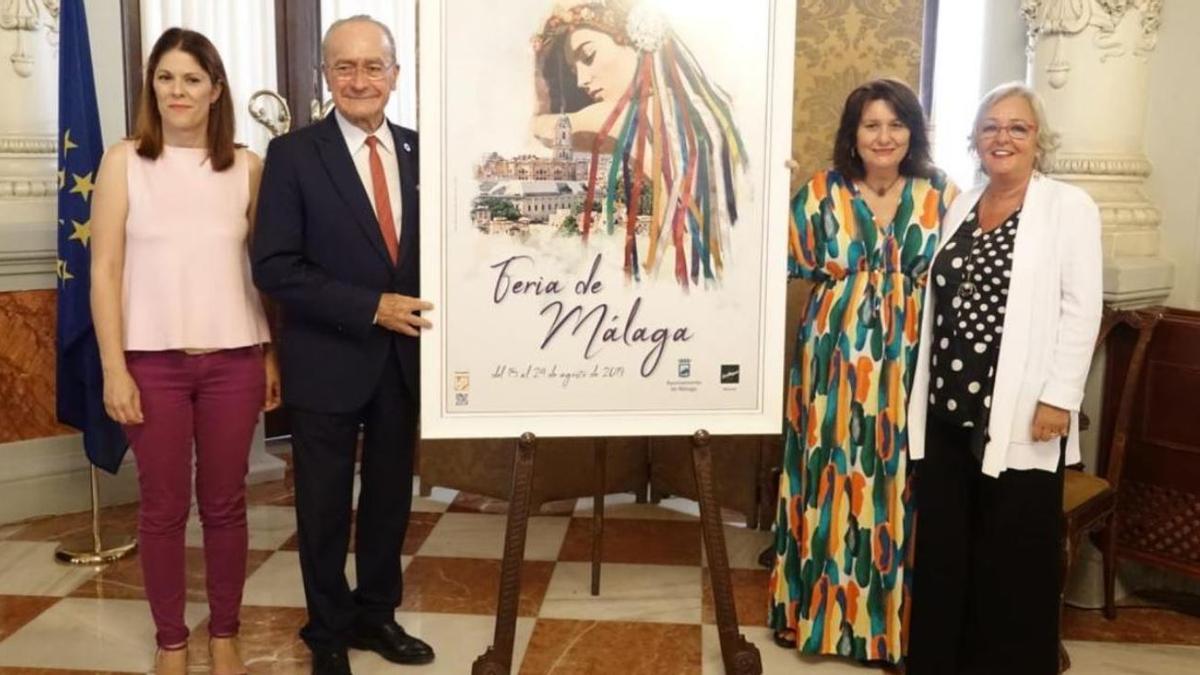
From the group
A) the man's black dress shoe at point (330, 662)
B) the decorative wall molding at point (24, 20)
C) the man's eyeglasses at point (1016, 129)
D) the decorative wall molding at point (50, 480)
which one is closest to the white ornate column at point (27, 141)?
the decorative wall molding at point (24, 20)

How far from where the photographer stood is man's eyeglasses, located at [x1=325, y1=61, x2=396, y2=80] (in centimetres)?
234

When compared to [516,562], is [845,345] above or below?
above

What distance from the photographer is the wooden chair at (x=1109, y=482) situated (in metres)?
2.81

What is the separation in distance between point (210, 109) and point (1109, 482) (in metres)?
2.42

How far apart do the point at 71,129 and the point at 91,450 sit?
0.91m

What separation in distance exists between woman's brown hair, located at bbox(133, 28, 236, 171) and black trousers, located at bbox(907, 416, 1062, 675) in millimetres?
1655

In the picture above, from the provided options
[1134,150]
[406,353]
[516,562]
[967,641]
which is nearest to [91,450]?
[406,353]

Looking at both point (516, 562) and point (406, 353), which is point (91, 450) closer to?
point (406, 353)

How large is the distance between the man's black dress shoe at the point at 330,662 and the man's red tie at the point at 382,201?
0.90 meters

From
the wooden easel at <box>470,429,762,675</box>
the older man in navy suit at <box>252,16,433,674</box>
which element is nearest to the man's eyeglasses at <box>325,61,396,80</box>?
the older man in navy suit at <box>252,16,433,674</box>

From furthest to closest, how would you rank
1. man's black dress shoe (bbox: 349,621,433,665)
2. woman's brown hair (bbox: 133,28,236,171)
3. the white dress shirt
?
man's black dress shoe (bbox: 349,621,433,665), the white dress shirt, woman's brown hair (bbox: 133,28,236,171)

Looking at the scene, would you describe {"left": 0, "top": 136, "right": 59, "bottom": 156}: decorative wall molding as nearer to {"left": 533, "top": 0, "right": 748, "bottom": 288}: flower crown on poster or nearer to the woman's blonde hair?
{"left": 533, "top": 0, "right": 748, "bottom": 288}: flower crown on poster

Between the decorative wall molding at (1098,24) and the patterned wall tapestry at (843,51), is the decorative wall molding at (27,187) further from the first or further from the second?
the decorative wall molding at (1098,24)

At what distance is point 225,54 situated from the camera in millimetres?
4301
